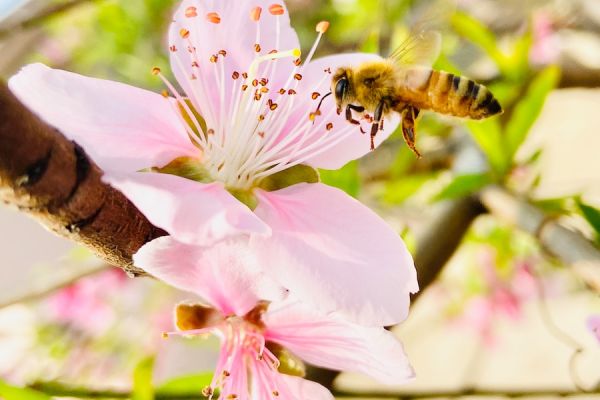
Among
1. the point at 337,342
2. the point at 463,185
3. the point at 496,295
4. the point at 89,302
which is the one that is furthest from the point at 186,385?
the point at 496,295

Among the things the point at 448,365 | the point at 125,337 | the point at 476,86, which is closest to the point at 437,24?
the point at 476,86

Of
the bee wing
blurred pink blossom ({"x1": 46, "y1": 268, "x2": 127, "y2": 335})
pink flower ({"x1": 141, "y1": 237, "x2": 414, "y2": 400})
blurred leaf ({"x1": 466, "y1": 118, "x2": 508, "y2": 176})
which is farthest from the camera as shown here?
blurred pink blossom ({"x1": 46, "y1": 268, "x2": 127, "y2": 335})

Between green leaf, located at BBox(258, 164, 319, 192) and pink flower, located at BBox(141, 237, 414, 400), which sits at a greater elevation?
green leaf, located at BBox(258, 164, 319, 192)

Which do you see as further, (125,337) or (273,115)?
(125,337)

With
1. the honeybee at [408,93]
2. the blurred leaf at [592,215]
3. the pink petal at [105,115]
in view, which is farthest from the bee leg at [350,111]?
the blurred leaf at [592,215]

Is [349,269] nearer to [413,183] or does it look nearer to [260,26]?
[260,26]

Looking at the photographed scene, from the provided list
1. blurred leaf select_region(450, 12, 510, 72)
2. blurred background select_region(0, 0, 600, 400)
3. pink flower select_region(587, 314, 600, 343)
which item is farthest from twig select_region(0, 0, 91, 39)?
pink flower select_region(587, 314, 600, 343)

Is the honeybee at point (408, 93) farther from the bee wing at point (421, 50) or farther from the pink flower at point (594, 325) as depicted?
the pink flower at point (594, 325)

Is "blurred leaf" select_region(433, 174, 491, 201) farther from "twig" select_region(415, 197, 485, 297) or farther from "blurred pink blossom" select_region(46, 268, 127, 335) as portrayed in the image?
"blurred pink blossom" select_region(46, 268, 127, 335)
